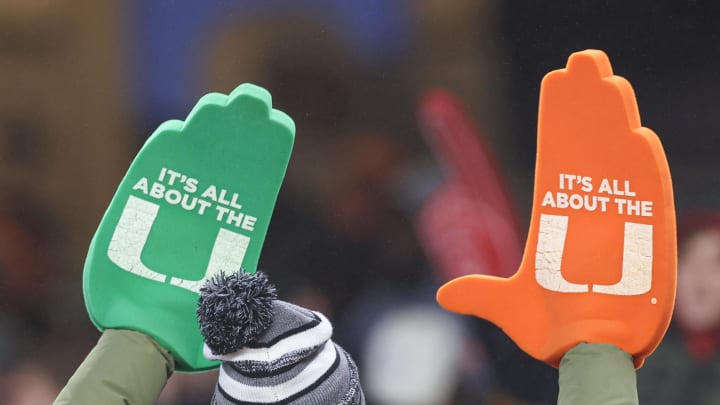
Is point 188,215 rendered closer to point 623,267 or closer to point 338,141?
point 623,267

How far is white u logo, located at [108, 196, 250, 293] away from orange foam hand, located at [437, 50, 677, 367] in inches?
7.1

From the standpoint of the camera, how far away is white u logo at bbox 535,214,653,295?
0.72 m

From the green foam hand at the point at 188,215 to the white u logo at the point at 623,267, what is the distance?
0.23 metres

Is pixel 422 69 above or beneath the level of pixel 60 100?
above

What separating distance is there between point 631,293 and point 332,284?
0.66m

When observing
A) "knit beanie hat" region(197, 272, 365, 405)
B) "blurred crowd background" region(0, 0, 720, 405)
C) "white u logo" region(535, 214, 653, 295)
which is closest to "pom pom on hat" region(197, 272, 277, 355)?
"knit beanie hat" region(197, 272, 365, 405)

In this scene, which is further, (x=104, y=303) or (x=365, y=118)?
(x=365, y=118)

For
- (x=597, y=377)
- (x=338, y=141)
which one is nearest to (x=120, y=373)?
(x=597, y=377)

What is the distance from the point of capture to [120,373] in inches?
29.3

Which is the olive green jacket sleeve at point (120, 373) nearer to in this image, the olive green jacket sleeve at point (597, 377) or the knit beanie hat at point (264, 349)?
the knit beanie hat at point (264, 349)

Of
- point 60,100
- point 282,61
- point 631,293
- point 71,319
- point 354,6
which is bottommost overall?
point 71,319

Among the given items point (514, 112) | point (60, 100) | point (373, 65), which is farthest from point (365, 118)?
point (60, 100)

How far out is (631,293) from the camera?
73cm

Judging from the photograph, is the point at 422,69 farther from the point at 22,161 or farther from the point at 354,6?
the point at 22,161
